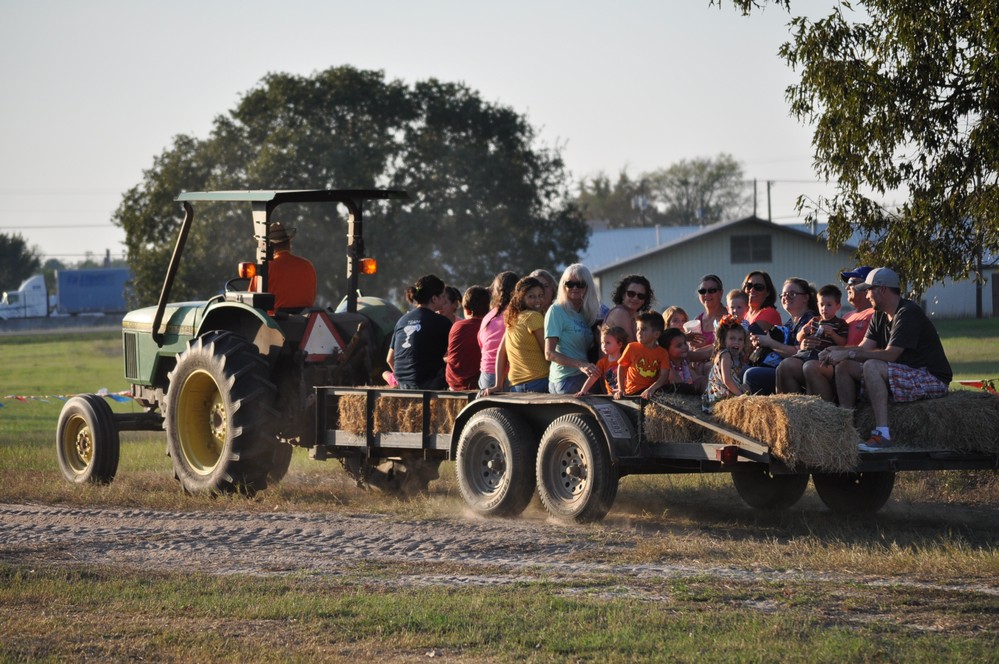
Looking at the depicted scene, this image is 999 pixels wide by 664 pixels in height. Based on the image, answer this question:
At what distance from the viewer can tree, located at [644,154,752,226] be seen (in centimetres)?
11356

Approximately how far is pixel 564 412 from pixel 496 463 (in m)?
0.80

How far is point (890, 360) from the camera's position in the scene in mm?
10227

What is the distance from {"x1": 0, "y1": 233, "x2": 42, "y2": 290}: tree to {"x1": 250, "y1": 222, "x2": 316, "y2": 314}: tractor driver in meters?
89.4

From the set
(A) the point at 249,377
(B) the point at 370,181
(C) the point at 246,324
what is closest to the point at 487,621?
(A) the point at 249,377

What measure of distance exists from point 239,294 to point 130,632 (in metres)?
6.11

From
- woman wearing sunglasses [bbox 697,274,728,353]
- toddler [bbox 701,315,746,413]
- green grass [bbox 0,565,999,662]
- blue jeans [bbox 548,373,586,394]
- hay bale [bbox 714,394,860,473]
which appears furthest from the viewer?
woman wearing sunglasses [bbox 697,274,728,353]

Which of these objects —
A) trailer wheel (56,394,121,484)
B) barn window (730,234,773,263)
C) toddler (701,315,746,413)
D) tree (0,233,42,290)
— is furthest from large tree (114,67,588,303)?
tree (0,233,42,290)

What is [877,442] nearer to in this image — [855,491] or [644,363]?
[644,363]

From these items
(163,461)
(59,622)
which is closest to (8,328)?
(163,461)

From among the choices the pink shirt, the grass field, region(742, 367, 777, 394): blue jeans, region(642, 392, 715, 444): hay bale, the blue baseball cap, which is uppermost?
the blue baseball cap

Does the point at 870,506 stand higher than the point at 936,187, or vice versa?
Answer: the point at 936,187

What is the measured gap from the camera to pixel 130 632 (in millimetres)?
7051

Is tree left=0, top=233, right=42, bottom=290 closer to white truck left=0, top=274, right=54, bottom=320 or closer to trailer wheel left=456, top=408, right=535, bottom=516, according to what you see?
white truck left=0, top=274, right=54, bottom=320

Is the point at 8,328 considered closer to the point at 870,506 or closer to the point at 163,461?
the point at 163,461
